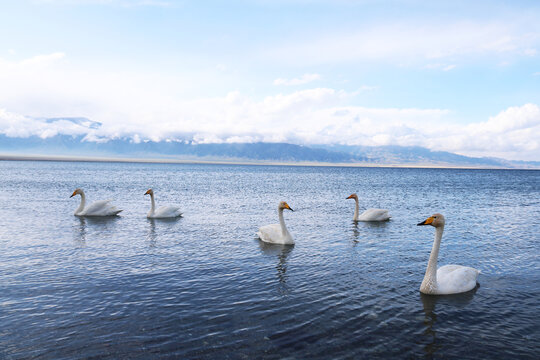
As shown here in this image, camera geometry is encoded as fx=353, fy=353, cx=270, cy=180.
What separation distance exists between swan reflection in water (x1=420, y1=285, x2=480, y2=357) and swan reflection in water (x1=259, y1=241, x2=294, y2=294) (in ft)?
12.8

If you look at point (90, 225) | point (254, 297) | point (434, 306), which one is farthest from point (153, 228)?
point (434, 306)

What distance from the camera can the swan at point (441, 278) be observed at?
10.2 m

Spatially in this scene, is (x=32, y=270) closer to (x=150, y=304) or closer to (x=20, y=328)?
(x=20, y=328)

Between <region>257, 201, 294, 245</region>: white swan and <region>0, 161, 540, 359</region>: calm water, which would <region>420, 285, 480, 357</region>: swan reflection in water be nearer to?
<region>0, 161, 540, 359</region>: calm water

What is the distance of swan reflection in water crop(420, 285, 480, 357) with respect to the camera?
25.1 feet

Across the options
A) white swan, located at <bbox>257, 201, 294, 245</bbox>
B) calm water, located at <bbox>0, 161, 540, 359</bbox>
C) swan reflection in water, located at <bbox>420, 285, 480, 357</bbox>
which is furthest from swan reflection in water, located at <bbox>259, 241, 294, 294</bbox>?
swan reflection in water, located at <bbox>420, 285, 480, 357</bbox>

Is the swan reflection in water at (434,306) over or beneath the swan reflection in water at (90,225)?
over

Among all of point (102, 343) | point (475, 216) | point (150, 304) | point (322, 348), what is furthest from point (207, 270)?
point (475, 216)

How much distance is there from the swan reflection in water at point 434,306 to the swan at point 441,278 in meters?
0.14

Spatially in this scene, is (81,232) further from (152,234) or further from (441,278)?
(441,278)

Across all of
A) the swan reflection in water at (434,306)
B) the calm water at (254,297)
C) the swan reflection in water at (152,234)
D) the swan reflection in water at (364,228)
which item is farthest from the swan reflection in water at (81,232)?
Answer: the swan reflection in water at (434,306)

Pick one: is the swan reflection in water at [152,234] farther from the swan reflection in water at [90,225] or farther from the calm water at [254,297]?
the swan reflection in water at [90,225]

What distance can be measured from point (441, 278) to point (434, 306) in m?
1.34

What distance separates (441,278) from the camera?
419 inches
